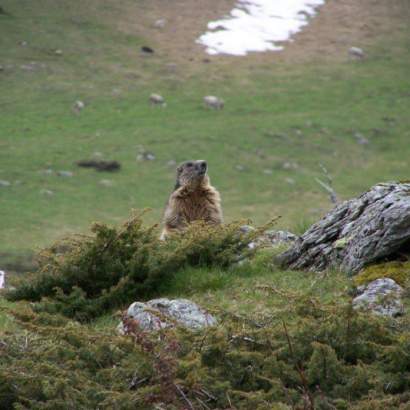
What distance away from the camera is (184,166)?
528 inches

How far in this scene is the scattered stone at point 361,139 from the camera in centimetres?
4466

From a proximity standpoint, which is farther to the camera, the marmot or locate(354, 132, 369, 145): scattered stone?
locate(354, 132, 369, 145): scattered stone

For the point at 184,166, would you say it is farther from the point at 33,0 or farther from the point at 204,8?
the point at 204,8

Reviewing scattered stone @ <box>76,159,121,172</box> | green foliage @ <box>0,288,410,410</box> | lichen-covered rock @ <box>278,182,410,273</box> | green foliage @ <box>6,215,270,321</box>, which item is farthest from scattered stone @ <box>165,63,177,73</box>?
green foliage @ <box>0,288,410,410</box>

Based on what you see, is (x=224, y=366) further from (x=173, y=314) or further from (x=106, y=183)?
(x=106, y=183)

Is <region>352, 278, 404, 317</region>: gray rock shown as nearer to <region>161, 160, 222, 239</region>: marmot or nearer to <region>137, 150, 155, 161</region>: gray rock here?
<region>161, 160, 222, 239</region>: marmot

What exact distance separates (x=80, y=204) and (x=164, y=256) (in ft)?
92.5

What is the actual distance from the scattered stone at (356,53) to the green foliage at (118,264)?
1836 inches

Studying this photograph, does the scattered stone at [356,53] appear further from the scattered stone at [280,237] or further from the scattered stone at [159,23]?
the scattered stone at [280,237]

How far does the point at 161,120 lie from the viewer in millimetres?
44469

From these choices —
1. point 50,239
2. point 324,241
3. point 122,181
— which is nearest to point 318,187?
point 122,181

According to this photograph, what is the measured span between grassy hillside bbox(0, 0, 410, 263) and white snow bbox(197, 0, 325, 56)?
152cm

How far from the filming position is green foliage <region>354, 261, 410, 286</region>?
27.3 ft

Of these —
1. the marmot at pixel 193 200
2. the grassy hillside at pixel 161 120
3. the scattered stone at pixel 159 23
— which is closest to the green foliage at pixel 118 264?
the marmot at pixel 193 200
